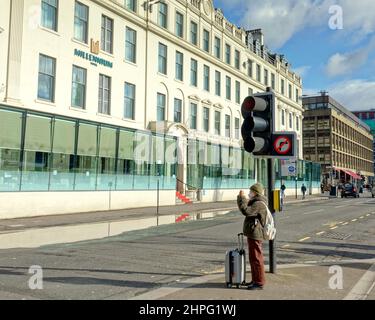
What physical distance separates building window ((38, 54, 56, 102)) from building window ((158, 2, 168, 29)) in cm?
1146

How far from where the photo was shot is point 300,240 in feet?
44.2

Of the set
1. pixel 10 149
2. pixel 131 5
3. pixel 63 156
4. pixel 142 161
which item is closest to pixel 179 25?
pixel 131 5

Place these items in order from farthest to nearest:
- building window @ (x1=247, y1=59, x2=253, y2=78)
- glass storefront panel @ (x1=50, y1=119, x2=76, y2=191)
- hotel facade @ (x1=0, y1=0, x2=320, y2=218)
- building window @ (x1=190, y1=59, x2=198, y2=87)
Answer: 1. building window @ (x1=247, y1=59, x2=253, y2=78)
2. building window @ (x1=190, y1=59, x2=198, y2=87)
3. glass storefront panel @ (x1=50, y1=119, x2=76, y2=191)
4. hotel facade @ (x1=0, y1=0, x2=320, y2=218)

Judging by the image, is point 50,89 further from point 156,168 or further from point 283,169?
point 283,169

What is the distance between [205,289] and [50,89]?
768 inches

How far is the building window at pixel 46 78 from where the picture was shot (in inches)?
924

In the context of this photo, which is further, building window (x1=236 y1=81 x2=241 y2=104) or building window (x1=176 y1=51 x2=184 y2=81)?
building window (x1=236 y1=81 x2=241 y2=104)

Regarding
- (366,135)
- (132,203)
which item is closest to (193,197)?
(132,203)

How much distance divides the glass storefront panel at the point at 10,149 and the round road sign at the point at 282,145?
14.7 meters

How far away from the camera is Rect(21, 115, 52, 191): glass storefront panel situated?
20641 mm

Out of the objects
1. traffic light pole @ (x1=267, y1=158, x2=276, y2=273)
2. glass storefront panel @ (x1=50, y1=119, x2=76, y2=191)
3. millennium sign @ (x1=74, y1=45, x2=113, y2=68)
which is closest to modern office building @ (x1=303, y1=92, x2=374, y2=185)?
millennium sign @ (x1=74, y1=45, x2=113, y2=68)

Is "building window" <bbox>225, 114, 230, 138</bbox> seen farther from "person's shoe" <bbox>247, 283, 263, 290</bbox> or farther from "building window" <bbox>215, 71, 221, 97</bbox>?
"person's shoe" <bbox>247, 283, 263, 290</bbox>

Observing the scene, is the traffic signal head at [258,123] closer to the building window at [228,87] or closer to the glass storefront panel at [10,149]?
the glass storefront panel at [10,149]

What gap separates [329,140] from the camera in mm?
85625
